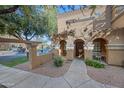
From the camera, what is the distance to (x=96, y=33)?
15.5 m

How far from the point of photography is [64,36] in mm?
17781

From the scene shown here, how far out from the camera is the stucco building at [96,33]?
1403 cm

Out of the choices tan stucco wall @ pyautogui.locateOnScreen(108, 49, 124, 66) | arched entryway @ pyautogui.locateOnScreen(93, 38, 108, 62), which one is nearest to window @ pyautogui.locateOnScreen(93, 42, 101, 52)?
arched entryway @ pyautogui.locateOnScreen(93, 38, 108, 62)

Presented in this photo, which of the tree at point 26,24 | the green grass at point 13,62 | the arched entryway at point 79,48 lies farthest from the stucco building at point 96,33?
the green grass at point 13,62

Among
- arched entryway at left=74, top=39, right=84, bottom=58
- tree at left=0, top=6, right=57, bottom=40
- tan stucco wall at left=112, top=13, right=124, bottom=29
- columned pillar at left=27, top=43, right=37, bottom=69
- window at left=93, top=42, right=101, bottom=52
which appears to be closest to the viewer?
columned pillar at left=27, top=43, right=37, bottom=69

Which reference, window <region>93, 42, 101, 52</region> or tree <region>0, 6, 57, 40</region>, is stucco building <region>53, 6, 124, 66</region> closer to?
window <region>93, 42, 101, 52</region>

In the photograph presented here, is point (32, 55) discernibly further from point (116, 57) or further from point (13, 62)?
point (116, 57)

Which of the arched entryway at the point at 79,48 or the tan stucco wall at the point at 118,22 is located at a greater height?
the tan stucco wall at the point at 118,22

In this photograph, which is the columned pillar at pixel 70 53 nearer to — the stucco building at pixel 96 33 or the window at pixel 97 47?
the stucco building at pixel 96 33

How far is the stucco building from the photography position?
1403 centimetres

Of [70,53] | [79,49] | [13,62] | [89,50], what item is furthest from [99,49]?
[13,62]
